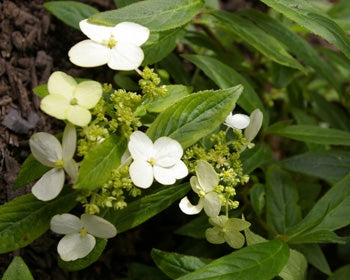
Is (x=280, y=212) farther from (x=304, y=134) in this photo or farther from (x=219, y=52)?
(x=219, y=52)

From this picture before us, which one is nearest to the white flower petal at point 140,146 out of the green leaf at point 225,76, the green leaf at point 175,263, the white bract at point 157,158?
the white bract at point 157,158

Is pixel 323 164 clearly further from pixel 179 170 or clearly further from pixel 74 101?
pixel 74 101

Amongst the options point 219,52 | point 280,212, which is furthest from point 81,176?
point 219,52

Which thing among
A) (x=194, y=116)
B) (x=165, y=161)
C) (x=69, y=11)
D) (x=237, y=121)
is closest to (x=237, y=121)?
(x=237, y=121)

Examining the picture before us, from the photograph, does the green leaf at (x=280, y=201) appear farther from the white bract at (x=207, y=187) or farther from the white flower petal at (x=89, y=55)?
the white flower petal at (x=89, y=55)

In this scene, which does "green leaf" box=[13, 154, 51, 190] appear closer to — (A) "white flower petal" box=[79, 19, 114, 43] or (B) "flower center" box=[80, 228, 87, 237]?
(B) "flower center" box=[80, 228, 87, 237]

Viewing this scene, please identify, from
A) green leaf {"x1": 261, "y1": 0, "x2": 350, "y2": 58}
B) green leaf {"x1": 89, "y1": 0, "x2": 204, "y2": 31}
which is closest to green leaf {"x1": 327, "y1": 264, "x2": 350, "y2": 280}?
green leaf {"x1": 261, "y1": 0, "x2": 350, "y2": 58}
